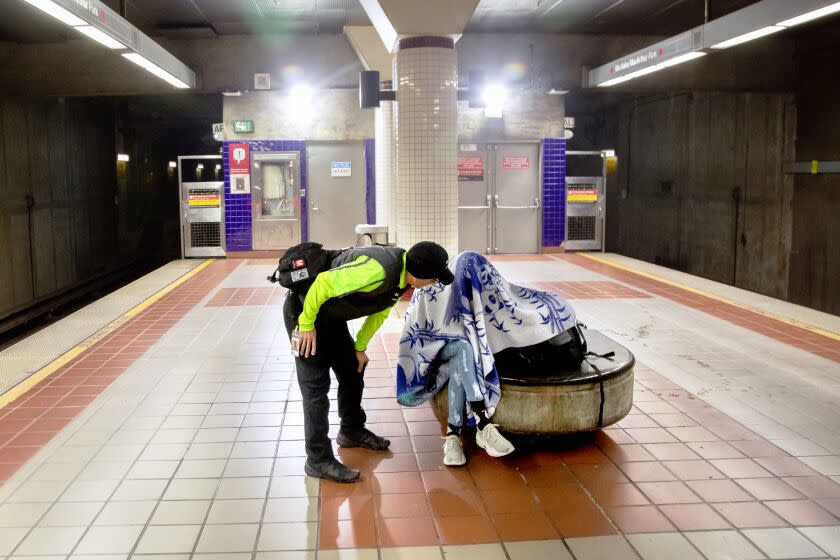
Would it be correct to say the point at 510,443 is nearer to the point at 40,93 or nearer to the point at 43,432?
the point at 43,432

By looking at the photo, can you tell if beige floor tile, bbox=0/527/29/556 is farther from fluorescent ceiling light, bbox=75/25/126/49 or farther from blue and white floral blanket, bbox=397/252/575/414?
fluorescent ceiling light, bbox=75/25/126/49

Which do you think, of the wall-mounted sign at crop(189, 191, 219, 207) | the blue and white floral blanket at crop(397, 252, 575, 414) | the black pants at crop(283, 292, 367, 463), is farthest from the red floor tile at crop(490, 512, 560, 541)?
the wall-mounted sign at crop(189, 191, 219, 207)

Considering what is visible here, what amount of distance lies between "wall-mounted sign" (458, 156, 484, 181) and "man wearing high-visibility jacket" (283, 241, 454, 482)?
9.65 metres

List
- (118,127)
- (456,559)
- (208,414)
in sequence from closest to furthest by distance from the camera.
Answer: (456,559), (208,414), (118,127)

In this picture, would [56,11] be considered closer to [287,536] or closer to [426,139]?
[426,139]

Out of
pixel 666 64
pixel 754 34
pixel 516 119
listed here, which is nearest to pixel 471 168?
pixel 516 119

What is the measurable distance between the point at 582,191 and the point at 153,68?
7840mm

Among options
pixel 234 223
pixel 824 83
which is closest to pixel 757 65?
pixel 824 83

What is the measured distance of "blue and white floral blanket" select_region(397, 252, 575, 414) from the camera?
388 centimetres

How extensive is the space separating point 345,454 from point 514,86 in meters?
10.0

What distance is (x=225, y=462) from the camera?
3.97 metres

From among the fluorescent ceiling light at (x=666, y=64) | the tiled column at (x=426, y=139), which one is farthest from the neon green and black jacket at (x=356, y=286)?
the fluorescent ceiling light at (x=666, y=64)

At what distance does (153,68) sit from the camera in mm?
9484

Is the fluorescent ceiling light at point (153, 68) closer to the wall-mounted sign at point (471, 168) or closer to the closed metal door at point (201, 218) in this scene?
the closed metal door at point (201, 218)
